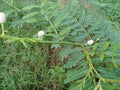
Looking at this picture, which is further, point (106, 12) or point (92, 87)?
point (106, 12)

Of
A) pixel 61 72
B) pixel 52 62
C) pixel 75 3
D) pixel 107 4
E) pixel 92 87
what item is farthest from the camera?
pixel 52 62

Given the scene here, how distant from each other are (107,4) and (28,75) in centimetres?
92

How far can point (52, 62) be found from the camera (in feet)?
9.41

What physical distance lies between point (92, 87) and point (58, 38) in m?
0.36

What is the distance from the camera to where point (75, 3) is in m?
1.82

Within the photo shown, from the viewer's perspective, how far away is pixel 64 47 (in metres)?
1.79

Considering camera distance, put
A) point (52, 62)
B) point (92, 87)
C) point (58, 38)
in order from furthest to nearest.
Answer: point (52, 62) < point (58, 38) < point (92, 87)

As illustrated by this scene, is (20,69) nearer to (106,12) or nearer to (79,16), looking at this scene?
(106,12)

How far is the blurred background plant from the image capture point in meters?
1.41

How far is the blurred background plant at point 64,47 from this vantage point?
1408 mm

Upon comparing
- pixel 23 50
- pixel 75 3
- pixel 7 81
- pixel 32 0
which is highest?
pixel 32 0

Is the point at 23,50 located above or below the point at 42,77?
above

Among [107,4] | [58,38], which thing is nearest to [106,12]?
[107,4]

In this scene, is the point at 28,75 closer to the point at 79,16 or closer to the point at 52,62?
the point at 52,62
